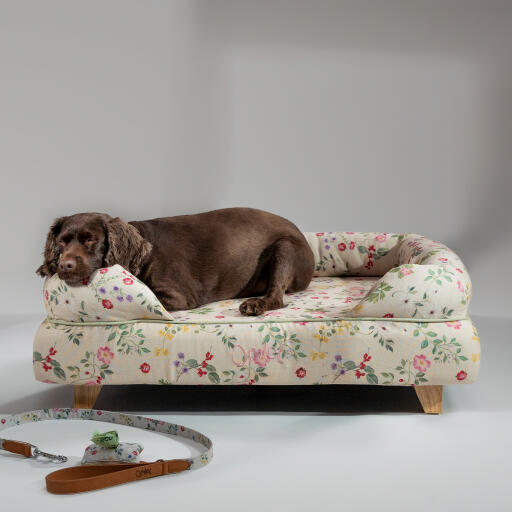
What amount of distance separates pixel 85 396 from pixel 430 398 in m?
1.59

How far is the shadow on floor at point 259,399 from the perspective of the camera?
364cm

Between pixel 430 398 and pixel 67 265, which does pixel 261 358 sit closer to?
pixel 430 398

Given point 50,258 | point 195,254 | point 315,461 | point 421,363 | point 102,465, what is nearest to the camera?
point 102,465

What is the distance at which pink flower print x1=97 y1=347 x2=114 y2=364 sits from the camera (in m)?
3.50

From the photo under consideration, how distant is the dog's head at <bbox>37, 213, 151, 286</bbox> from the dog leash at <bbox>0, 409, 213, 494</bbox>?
598 millimetres

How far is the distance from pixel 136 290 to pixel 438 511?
5.27 ft

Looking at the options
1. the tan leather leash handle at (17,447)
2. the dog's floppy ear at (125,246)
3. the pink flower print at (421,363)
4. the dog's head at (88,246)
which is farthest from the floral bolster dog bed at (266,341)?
the tan leather leash handle at (17,447)

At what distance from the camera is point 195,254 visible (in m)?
4.26

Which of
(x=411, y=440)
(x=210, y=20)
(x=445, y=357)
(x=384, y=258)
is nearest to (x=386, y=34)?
(x=210, y=20)

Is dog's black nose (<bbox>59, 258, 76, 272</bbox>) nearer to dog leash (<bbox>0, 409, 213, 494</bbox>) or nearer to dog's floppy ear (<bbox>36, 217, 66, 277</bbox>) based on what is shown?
dog's floppy ear (<bbox>36, 217, 66, 277</bbox>)

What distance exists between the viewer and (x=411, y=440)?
128 inches

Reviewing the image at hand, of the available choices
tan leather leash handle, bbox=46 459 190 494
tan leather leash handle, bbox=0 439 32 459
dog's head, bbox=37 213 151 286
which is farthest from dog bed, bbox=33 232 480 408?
tan leather leash handle, bbox=46 459 190 494

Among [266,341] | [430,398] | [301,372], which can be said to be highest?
[266,341]

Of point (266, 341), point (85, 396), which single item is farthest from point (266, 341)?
point (85, 396)
